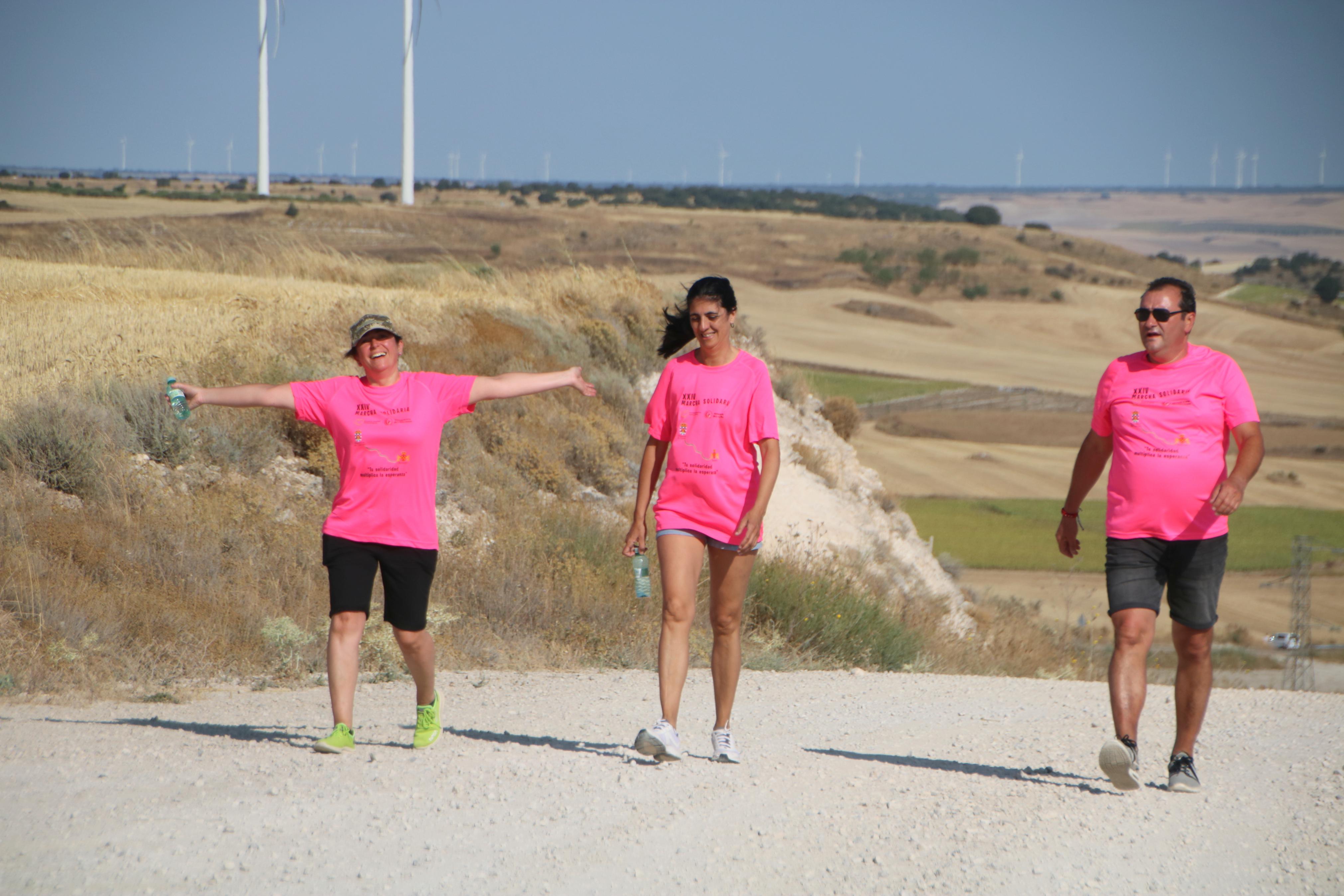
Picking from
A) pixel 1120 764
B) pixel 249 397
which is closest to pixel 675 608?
pixel 1120 764

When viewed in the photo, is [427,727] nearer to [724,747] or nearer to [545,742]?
[545,742]

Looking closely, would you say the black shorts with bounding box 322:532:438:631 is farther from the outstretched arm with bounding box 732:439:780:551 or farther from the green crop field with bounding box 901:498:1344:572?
the green crop field with bounding box 901:498:1344:572

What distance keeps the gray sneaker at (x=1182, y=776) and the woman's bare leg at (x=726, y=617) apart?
199 centimetres

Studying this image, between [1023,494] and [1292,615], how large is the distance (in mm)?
18020

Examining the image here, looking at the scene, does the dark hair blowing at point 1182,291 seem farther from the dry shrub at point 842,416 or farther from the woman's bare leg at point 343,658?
the dry shrub at point 842,416

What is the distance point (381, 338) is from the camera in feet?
18.6

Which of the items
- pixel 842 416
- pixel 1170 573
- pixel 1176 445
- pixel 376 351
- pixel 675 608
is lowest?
pixel 842 416

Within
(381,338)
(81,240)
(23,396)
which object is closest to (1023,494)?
(81,240)

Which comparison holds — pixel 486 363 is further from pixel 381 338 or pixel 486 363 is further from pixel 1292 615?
pixel 1292 615

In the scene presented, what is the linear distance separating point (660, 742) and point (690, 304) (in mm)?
1993

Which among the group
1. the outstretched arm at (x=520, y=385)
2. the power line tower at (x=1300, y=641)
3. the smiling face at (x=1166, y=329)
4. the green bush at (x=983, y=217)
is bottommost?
the power line tower at (x=1300, y=641)

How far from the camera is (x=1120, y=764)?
17.0ft

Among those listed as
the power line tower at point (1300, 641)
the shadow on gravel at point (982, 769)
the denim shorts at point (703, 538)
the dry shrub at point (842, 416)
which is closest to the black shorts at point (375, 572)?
the denim shorts at point (703, 538)

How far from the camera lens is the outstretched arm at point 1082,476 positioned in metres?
5.79
